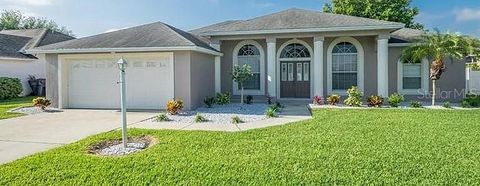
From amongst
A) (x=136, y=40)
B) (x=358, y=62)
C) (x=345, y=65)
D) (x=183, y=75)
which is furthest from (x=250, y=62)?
(x=136, y=40)

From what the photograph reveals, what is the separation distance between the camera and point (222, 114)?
1188 centimetres

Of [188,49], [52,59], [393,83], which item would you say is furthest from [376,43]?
[52,59]

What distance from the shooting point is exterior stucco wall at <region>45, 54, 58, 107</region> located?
13969 millimetres

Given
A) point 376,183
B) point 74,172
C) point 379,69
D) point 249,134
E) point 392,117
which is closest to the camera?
point 376,183

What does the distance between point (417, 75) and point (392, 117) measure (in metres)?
6.57

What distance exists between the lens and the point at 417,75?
1591 centimetres

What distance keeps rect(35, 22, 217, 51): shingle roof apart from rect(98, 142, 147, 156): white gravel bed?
5.97m

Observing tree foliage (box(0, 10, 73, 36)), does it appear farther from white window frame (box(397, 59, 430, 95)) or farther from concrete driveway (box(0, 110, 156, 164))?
white window frame (box(397, 59, 430, 95))

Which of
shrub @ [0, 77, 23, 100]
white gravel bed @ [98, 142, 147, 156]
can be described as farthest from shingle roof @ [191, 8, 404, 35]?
shrub @ [0, 77, 23, 100]

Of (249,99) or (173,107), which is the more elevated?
(249,99)

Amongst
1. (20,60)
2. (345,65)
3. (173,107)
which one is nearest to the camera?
(173,107)

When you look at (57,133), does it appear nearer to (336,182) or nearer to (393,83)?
(336,182)

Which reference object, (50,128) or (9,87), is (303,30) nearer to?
(50,128)

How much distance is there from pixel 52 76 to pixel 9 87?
7672 mm
